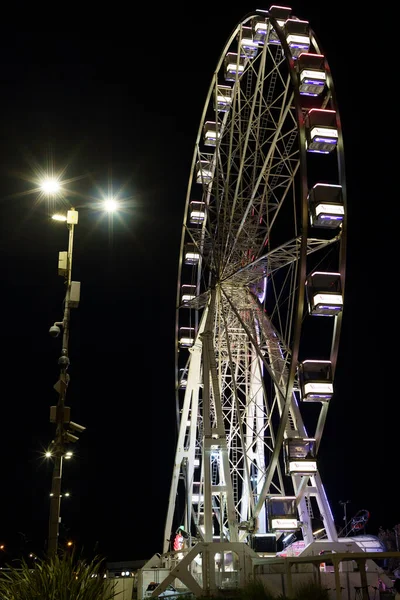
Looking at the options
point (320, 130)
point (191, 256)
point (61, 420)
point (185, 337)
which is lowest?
point (61, 420)

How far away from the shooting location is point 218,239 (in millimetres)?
27188

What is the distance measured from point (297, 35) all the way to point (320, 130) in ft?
16.5

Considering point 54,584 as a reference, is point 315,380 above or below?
above

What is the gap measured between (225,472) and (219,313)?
7.16 metres

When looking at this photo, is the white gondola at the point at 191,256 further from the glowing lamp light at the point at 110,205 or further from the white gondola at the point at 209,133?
the glowing lamp light at the point at 110,205

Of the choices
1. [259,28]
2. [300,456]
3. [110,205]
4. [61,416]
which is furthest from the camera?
[259,28]

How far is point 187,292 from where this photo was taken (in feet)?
113

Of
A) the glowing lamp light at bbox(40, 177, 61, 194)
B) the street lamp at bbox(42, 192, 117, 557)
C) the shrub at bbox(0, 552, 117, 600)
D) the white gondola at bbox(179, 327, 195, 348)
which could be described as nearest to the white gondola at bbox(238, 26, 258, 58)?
the white gondola at bbox(179, 327, 195, 348)

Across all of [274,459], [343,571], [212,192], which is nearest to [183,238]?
[212,192]

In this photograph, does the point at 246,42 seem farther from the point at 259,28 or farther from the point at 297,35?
the point at 297,35

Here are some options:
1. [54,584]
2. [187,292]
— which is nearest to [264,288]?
[187,292]

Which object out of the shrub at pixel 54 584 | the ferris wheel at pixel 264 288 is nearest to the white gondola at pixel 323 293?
the ferris wheel at pixel 264 288

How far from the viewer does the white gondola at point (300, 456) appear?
75.7 feet

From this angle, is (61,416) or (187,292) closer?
(61,416)
